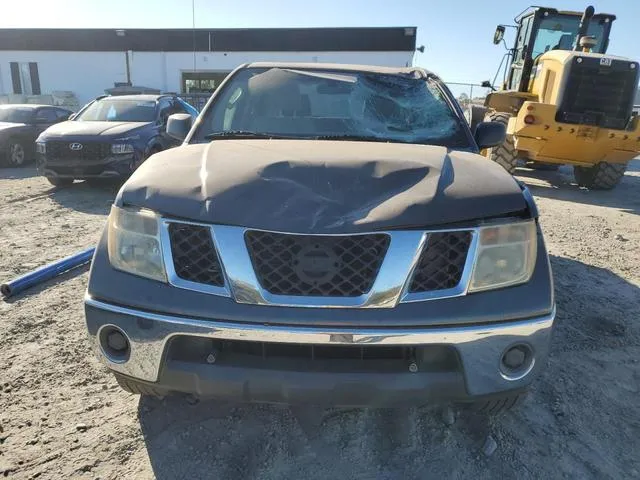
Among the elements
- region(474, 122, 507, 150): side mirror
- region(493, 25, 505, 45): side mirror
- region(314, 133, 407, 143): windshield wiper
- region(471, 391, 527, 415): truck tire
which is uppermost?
region(493, 25, 505, 45): side mirror

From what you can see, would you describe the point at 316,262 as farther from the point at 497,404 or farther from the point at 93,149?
the point at 93,149

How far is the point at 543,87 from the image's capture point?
345 inches

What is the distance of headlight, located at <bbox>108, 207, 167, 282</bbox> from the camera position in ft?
6.10

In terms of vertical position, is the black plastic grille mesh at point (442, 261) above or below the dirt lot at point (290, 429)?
above

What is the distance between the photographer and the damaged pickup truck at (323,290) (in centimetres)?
174

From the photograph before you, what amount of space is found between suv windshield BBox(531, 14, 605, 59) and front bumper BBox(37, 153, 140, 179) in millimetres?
8121

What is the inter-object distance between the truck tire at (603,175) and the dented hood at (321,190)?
805cm

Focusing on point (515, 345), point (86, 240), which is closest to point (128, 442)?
point (515, 345)

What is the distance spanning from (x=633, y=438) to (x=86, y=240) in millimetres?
5041

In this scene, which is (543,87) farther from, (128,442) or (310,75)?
(128,442)

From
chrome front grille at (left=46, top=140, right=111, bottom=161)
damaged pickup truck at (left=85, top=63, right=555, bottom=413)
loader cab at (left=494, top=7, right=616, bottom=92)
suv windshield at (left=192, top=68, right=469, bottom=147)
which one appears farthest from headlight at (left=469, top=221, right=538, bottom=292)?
loader cab at (left=494, top=7, right=616, bottom=92)

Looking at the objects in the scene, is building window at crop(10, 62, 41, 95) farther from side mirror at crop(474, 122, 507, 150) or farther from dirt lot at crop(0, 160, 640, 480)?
side mirror at crop(474, 122, 507, 150)

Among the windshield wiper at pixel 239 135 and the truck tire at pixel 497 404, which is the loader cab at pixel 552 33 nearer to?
the windshield wiper at pixel 239 135

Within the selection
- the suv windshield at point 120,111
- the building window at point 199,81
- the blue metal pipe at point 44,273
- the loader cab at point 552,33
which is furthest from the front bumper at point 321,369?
the building window at point 199,81
